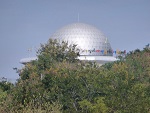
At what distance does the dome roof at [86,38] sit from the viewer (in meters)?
67.6

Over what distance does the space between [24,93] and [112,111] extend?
671cm

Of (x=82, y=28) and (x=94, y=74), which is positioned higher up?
(x=82, y=28)

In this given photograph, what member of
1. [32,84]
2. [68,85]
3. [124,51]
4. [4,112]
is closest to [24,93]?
[32,84]

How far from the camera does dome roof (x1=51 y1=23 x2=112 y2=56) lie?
222ft

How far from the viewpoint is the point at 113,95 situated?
94.2 ft

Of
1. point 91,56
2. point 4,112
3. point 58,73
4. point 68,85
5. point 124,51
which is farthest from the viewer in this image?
point 91,56

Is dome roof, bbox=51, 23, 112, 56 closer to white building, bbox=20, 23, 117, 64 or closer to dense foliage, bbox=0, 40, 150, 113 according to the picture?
white building, bbox=20, 23, 117, 64

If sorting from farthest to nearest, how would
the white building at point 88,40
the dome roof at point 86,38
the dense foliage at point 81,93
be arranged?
the dome roof at point 86,38, the white building at point 88,40, the dense foliage at point 81,93

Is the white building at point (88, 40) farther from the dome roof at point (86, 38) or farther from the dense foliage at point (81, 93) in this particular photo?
the dense foliage at point (81, 93)

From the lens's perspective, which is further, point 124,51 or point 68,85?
point 124,51

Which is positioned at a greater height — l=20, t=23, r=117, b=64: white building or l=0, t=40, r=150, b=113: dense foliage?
l=20, t=23, r=117, b=64: white building

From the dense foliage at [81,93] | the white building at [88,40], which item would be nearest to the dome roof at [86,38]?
the white building at [88,40]

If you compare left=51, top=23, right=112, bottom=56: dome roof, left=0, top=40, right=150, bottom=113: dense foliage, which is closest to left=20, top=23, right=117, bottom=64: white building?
left=51, top=23, right=112, bottom=56: dome roof

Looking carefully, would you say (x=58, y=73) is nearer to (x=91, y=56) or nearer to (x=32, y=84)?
(x=32, y=84)
